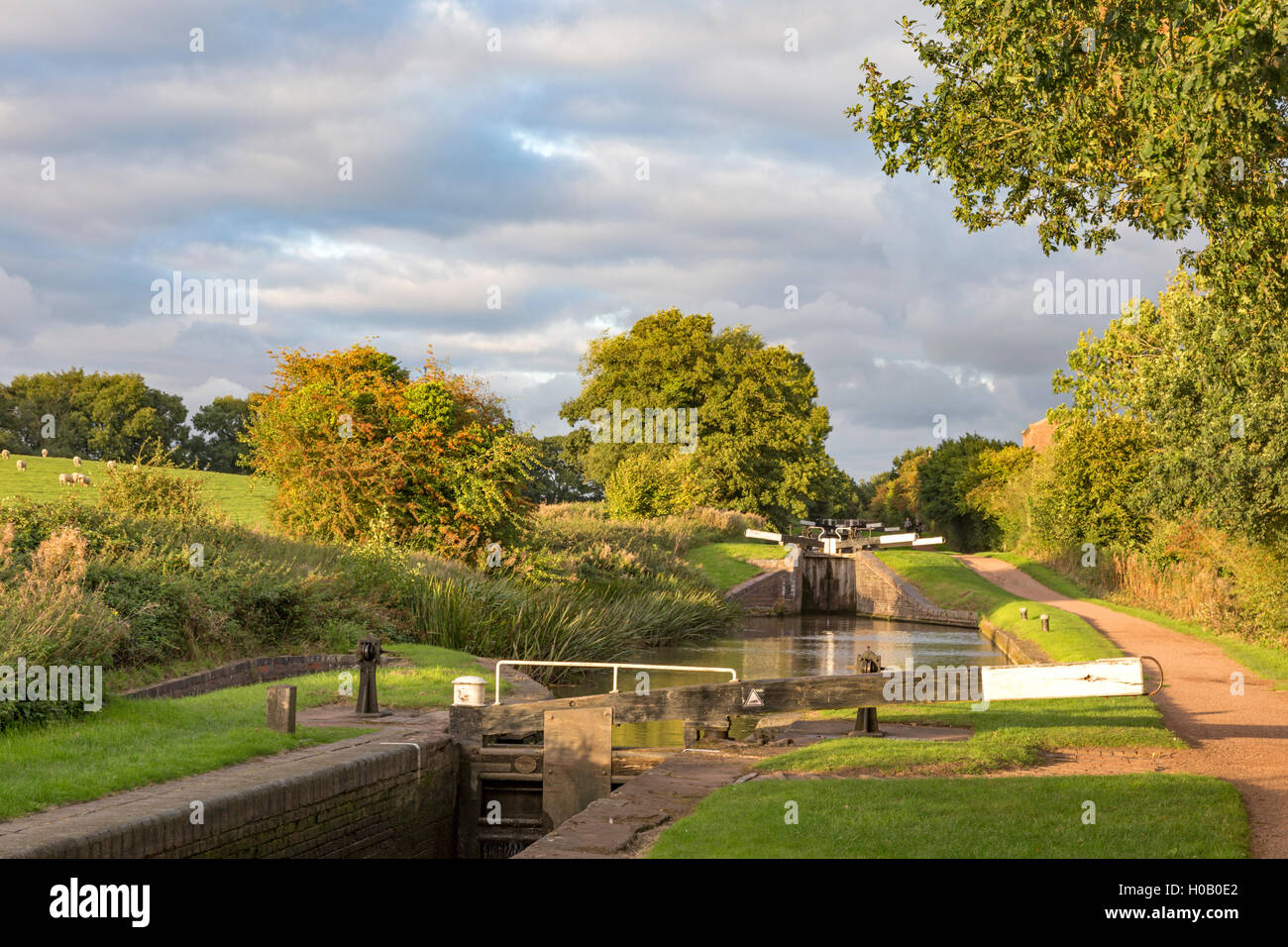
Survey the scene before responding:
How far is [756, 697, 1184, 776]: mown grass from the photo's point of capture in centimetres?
1020

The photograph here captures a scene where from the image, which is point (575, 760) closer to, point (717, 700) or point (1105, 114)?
point (717, 700)

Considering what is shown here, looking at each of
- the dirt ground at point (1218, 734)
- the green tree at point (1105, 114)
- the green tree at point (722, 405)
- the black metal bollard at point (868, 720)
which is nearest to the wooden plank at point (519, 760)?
the black metal bollard at point (868, 720)

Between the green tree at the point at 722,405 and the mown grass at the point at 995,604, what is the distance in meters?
9.89

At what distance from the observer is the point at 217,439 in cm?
7681

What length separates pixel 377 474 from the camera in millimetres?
23656

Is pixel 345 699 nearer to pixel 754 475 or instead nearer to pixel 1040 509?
pixel 1040 509

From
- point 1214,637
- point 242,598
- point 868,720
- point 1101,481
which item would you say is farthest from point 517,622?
point 1101,481

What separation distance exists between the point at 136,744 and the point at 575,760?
4235mm

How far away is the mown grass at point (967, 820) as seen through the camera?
7.05m

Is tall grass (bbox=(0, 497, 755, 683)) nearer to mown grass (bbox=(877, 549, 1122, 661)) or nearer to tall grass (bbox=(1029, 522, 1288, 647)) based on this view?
mown grass (bbox=(877, 549, 1122, 661))

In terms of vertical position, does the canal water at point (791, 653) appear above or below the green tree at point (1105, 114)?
below

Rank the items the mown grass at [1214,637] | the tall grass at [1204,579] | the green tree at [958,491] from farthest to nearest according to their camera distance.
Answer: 1. the green tree at [958,491]
2. the tall grass at [1204,579]
3. the mown grass at [1214,637]

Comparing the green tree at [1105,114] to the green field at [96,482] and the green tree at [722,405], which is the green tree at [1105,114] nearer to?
the green field at [96,482]
